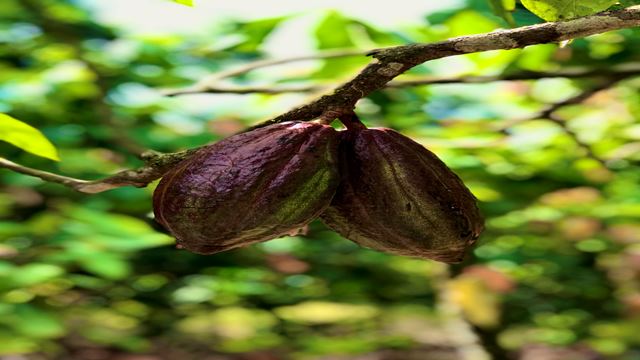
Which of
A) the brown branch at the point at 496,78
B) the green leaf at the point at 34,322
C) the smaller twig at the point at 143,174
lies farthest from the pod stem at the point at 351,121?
the green leaf at the point at 34,322

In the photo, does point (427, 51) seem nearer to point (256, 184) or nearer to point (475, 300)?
point (256, 184)

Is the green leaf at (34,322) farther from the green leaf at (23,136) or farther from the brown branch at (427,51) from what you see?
A: the brown branch at (427,51)

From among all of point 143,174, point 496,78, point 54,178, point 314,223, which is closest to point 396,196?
point 143,174

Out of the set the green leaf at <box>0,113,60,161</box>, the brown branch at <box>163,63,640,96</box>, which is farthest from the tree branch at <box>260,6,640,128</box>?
the brown branch at <box>163,63,640,96</box>

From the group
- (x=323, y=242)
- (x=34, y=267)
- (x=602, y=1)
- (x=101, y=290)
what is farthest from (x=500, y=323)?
(x=602, y=1)

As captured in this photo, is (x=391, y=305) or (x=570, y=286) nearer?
(x=570, y=286)

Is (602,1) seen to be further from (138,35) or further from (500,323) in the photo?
(500,323)
